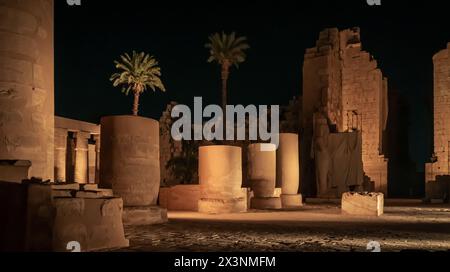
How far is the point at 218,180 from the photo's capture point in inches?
780

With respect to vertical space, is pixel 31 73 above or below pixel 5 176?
above

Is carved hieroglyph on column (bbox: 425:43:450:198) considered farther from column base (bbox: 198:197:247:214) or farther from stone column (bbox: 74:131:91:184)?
stone column (bbox: 74:131:91:184)

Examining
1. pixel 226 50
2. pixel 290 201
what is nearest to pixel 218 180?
pixel 290 201

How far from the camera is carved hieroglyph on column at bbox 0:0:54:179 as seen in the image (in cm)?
845

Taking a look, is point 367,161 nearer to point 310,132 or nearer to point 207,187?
point 310,132

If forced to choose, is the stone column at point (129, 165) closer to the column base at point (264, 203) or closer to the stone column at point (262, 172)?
the column base at point (264, 203)

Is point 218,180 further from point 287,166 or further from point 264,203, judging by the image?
point 287,166

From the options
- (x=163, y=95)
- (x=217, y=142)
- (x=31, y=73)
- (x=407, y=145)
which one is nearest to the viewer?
(x=31, y=73)

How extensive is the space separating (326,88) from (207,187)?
1445 centimetres

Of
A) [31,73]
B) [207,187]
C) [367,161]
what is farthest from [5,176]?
[367,161]

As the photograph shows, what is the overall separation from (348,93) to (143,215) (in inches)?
1068

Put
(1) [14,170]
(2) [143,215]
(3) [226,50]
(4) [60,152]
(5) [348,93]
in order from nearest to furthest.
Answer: (1) [14,170]
(2) [143,215]
(4) [60,152]
(5) [348,93]
(3) [226,50]

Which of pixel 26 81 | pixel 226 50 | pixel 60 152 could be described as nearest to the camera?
pixel 26 81
